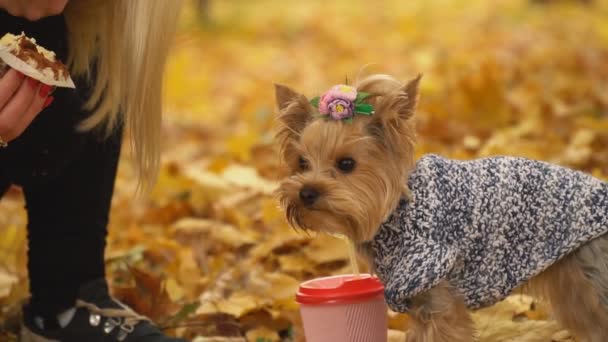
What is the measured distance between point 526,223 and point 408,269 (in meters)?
0.34

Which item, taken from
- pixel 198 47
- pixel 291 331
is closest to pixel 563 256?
pixel 291 331

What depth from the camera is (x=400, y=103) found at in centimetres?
239

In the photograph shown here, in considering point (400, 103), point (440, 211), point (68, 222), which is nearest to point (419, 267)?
point (440, 211)

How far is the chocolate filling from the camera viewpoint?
95.1 inches

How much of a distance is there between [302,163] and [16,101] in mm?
751

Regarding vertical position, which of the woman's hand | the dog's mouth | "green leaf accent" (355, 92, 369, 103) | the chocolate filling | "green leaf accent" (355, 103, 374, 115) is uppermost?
the chocolate filling

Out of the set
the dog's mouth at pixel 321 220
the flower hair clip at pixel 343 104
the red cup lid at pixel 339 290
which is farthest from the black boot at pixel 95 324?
the flower hair clip at pixel 343 104

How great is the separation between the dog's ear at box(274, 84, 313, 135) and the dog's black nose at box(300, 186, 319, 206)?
20 cm

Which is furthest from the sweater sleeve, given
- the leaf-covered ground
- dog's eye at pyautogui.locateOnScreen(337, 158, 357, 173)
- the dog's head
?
the leaf-covered ground

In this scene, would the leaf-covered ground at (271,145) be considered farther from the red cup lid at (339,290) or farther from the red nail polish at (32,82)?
the red nail polish at (32,82)

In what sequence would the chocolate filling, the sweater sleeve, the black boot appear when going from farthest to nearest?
the black boot
the chocolate filling
the sweater sleeve

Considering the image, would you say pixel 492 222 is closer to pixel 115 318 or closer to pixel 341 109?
pixel 341 109

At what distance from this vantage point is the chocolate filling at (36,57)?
2.42m

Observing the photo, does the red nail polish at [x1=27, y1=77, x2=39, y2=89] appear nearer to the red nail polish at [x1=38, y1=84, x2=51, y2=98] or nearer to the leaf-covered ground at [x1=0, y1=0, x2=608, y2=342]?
the red nail polish at [x1=38, y1=84, x2=51, y2=98]
